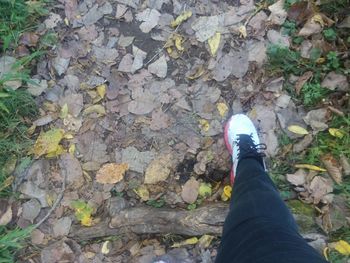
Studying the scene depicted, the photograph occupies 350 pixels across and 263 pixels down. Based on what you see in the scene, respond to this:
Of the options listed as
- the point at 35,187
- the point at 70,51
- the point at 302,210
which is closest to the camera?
the point at 302,210

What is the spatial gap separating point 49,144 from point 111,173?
439 mm

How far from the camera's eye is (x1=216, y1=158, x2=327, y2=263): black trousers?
1.61 metres

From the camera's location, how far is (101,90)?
→ 9.23 ft

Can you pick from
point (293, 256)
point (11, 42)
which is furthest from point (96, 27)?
point (293, 256)

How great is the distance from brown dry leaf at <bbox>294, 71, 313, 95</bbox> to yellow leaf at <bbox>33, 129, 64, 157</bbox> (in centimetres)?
149

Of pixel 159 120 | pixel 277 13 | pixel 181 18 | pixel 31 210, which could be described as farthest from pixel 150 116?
pixel 277 13

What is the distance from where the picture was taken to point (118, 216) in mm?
2555

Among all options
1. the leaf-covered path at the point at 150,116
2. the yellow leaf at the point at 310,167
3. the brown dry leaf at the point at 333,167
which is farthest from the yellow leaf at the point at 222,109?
the brown dry leaf at the point at 333,167

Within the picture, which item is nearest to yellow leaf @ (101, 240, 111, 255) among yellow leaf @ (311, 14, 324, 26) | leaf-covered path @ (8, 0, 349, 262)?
leaf-covered path @ (8, 0, 349, 262)

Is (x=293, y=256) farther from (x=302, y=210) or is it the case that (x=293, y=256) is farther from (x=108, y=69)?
(x=108, y=69)

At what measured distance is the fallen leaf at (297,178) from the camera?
2520 millimetres

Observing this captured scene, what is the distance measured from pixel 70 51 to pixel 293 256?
199cm

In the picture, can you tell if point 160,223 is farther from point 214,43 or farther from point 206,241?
point 214,43

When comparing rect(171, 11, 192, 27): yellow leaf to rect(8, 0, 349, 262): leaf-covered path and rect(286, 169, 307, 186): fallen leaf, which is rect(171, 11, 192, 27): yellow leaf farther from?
rect(286, 169, 307, 186): fallen leaf
